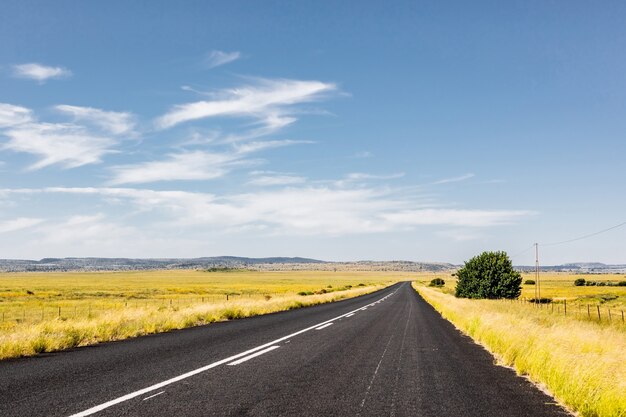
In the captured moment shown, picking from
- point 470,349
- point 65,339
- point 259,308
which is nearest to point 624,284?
point 259,308

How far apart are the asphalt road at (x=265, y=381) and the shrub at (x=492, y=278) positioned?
2033 inches

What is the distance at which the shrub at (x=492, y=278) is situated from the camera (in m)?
59.6

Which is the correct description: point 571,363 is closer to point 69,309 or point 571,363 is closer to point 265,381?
point 265,381

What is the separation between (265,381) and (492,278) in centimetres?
5852

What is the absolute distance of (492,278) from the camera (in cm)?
6022

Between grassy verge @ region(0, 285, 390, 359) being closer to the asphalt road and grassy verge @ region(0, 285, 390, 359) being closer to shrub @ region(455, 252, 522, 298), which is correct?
the asphalt road

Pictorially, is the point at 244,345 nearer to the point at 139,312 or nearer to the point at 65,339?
the point at 65,339

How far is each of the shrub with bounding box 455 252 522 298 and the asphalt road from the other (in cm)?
5164

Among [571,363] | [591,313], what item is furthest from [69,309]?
[591,313]

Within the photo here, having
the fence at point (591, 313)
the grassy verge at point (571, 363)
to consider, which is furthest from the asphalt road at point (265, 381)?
the fence at point (591, 313)

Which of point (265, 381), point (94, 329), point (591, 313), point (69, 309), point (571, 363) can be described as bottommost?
point (69, 309)

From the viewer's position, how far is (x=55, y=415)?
16.7 ft

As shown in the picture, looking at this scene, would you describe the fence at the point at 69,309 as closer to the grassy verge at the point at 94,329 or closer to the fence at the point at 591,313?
the grassy verge at the point at 94,329

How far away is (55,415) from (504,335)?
9.96 metres
